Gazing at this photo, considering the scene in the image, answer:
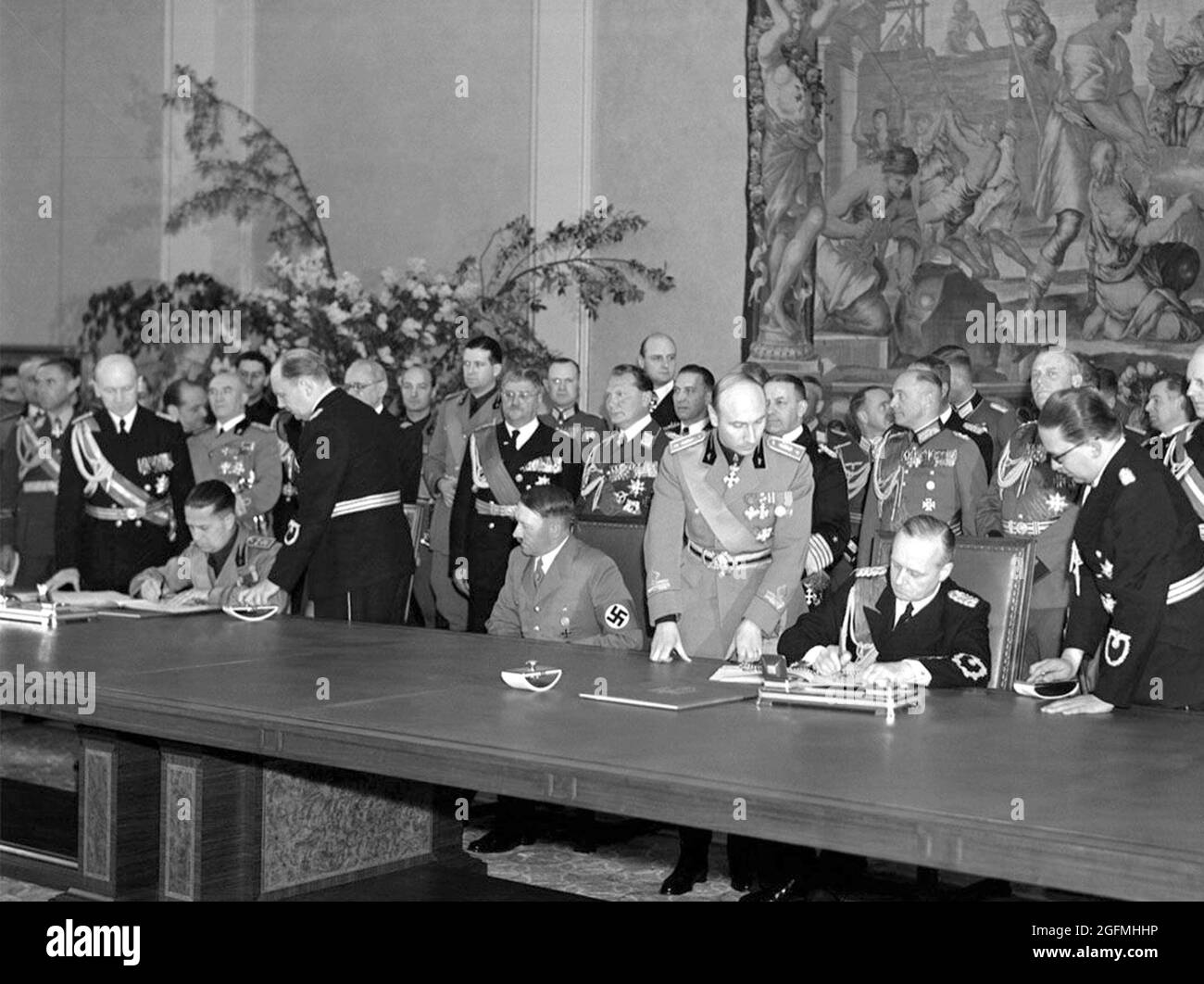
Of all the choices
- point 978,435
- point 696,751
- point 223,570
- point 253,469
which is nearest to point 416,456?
point 253,469

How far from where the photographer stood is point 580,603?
4.66m

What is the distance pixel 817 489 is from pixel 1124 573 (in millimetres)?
2290

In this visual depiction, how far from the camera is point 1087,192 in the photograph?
279 inches

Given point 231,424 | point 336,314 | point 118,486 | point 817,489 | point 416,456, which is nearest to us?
point 817,489

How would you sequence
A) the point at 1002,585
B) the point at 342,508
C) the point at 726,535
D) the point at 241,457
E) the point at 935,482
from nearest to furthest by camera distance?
the point at 1002,585 < the point at 726,535 < the point at 342,508 < the point at 935,482 < the point at 241,457

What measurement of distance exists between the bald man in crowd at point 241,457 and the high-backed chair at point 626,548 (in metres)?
2.09

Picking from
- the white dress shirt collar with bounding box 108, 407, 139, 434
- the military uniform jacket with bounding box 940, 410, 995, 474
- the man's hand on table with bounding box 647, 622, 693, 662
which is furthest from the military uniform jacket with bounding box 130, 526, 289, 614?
the military uniform jacket with bounding box 940, 410, 995, 474

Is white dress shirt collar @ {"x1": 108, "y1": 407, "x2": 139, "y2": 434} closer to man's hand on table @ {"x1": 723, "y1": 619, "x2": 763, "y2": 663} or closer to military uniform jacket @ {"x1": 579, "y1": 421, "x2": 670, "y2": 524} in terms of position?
military uniform jacket @ {"x1": 579, "y1": 421, "x2": 670, "y2": 524}

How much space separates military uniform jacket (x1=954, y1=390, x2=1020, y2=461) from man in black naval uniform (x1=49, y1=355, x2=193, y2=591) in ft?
9.37

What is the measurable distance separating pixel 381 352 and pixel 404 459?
3.37 feet

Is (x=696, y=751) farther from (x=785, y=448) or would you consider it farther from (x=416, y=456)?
(x=416, y=456)

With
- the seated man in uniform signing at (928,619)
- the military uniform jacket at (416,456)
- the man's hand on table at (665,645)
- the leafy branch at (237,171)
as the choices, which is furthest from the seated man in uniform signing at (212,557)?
the leafy branch at (237,171)

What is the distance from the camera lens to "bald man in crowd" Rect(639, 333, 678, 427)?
648 cm
